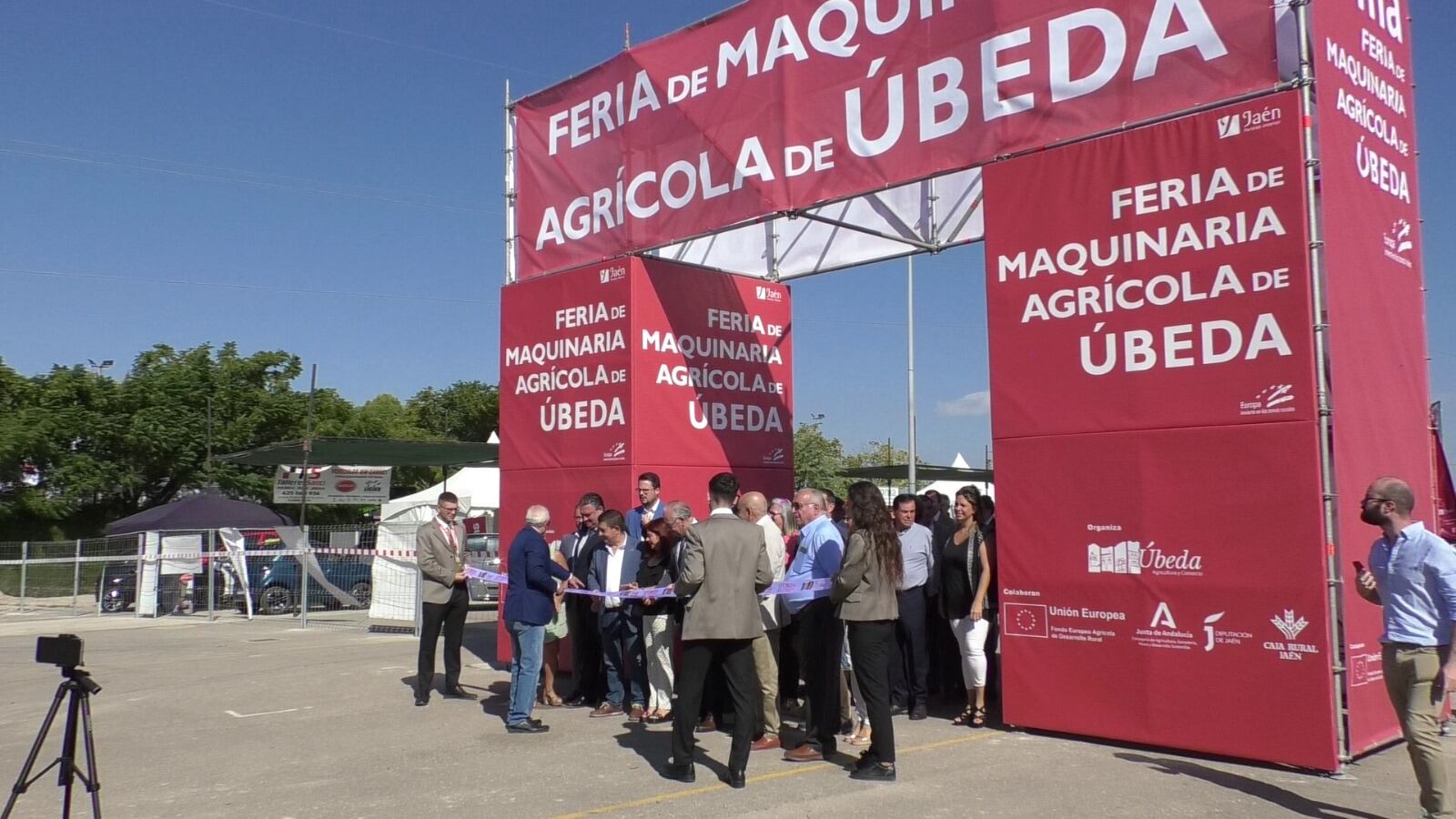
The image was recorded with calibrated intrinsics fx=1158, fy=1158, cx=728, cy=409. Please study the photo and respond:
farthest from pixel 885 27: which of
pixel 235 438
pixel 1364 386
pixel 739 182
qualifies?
pixel 235 438

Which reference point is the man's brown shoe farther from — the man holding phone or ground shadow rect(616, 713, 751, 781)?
the man holding phone

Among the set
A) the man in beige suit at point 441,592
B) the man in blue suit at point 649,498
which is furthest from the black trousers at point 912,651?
the man in beige suit at point 441,592

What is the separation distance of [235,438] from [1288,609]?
34.3 m

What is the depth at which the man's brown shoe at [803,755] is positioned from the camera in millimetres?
7570

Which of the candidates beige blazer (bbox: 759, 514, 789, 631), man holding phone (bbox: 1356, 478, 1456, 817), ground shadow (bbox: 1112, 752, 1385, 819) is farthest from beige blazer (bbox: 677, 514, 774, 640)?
man holding phone (bbox: 1356, 478, 1456, 817)

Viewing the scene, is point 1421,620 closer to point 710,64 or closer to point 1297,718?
point 1297,718

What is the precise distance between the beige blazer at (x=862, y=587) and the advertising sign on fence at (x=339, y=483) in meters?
23.0

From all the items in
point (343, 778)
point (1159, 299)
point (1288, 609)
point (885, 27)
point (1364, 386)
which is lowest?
point (343, 778)

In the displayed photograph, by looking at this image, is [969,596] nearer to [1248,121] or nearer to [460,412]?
[1248,121]

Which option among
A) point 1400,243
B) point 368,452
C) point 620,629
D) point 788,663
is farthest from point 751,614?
point 368,452

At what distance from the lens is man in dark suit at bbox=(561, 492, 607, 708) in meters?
9.98

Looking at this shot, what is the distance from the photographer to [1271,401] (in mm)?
7168

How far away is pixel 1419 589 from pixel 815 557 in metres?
3.41

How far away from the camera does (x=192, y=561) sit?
22.5 metres
